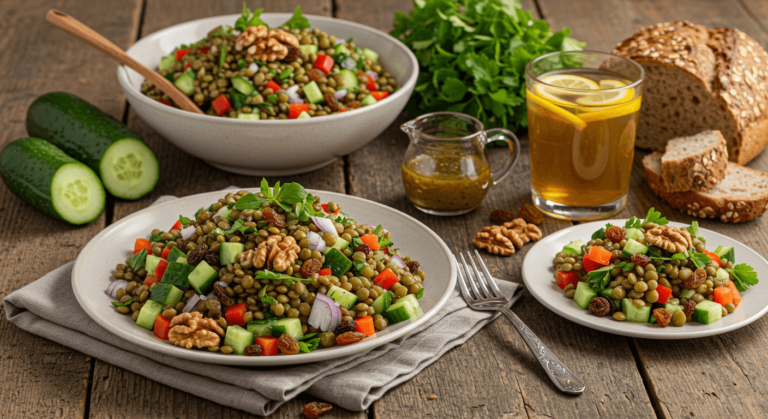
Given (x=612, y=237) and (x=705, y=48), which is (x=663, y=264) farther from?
(x=705, y=48)

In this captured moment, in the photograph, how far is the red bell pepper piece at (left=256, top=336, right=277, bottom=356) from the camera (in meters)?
2.04

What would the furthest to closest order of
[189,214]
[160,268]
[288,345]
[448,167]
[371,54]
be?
[371,54] < [448,167] < [189,214] < [160,268] < [288,345]

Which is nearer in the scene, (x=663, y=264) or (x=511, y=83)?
(x=663, y=264)

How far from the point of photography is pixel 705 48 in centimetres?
368

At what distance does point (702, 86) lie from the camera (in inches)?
138

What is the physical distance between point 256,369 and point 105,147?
5.49ft

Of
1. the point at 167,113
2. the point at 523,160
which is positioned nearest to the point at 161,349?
the point at 167,113

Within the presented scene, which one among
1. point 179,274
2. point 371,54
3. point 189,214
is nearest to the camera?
point 179,274

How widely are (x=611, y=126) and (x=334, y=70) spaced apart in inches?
53.7

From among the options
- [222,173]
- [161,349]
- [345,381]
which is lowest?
[222,173]

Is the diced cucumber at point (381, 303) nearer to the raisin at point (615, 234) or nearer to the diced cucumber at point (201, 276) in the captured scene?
the diced cucumber at point (201, 276)

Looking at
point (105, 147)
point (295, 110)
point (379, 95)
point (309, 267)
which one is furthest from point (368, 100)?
point (309, 267)

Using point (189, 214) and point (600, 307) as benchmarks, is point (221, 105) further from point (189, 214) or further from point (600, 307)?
point (600, 307)

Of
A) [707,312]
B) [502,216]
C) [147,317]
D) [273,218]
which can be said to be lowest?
[502,216]
